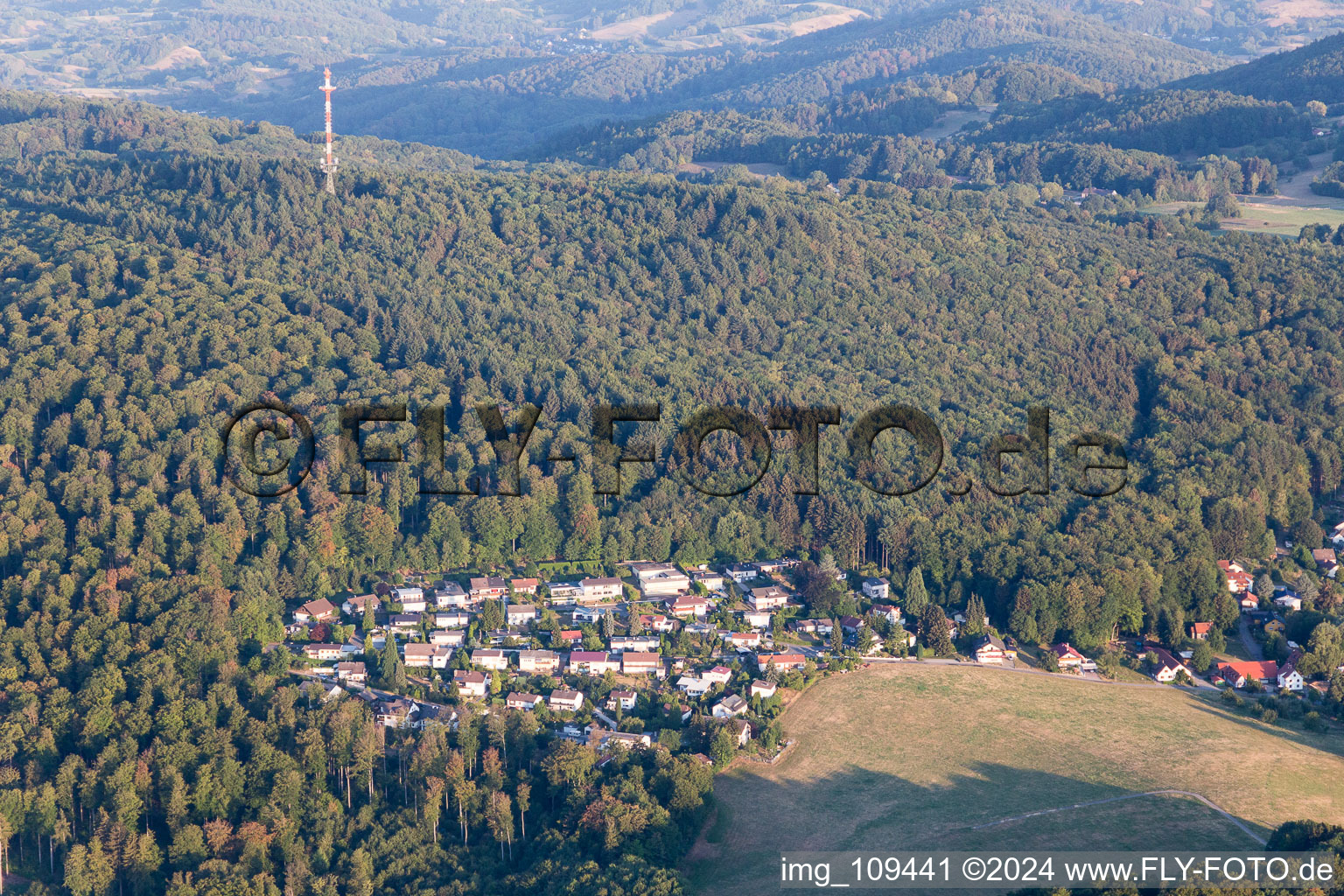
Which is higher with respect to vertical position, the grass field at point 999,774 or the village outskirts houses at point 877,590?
the village outskirts houses at point 877,590

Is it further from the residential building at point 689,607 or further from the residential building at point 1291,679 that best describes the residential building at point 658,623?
the residential building at point 1291,679

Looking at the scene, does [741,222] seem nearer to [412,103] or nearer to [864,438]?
[864,438]

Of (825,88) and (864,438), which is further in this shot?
(825,88)

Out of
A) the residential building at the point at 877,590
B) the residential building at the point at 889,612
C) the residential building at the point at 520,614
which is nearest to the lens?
the residential building at the point at 520,614

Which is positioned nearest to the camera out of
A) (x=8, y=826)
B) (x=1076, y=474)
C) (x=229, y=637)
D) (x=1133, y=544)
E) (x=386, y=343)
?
(x=8, y=826)

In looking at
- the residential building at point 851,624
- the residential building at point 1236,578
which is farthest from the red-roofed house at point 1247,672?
the residential building at point 851,624

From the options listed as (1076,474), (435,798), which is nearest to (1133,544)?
(1076,474)
